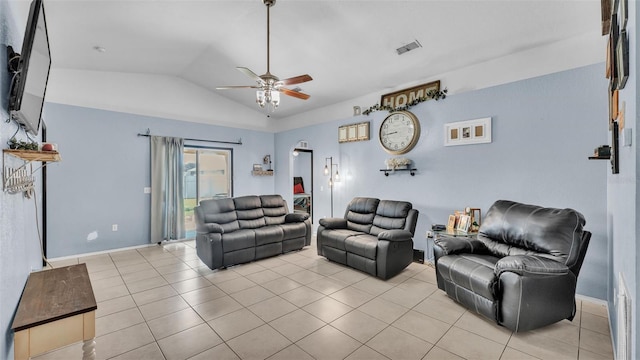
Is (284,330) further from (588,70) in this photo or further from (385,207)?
(588,70)

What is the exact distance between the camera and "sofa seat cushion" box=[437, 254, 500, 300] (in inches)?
97.2

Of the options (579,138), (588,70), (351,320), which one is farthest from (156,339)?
(588,70)

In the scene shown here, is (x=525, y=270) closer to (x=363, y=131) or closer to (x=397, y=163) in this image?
(x=397, y=163)

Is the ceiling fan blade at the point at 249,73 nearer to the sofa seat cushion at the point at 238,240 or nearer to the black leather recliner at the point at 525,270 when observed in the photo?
the sofa seat cushion at the point at 238,240

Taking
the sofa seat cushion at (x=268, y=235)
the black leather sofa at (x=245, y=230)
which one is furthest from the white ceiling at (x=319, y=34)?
the sofa seat cushion at (x=268, y=235)

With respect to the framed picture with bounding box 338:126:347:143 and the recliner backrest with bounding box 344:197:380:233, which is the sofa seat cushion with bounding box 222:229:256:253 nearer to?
the recliner backrest with bounding box 344:197:380:233

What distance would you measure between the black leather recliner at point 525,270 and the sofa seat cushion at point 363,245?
897 mm

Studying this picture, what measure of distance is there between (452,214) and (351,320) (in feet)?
7.49

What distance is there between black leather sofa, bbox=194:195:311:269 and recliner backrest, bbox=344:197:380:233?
915 millimetres

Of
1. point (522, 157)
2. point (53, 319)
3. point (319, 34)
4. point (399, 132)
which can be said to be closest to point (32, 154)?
point (53, 319)

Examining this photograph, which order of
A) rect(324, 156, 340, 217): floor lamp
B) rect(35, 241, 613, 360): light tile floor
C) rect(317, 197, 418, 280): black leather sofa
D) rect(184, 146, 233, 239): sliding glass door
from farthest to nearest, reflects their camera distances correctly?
rect(184, 146, 233, 239): sliding glass door
rect(324, 156, 340, 217): floor lamp
rect(317, 197, 418, 280): black leather sofa
rect(35, 241, 613, 360): light tile floor

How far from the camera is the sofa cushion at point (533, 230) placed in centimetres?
247

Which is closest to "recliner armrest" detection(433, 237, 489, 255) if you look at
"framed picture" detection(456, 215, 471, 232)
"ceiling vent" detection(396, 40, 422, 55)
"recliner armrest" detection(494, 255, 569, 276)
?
"framed picture" detection(456, 215, 471, 232)

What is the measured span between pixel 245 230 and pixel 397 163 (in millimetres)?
2788
